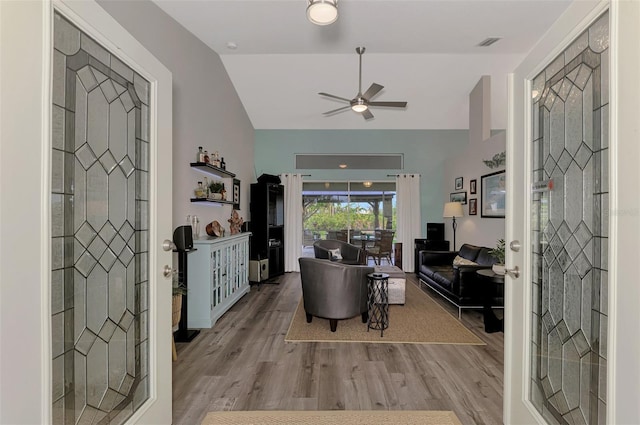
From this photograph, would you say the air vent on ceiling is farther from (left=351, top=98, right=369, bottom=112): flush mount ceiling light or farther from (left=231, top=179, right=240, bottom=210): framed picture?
(left=231, top=179, right=240, bottom=210): framed picture

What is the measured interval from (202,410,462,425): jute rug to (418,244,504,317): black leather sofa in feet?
6.03

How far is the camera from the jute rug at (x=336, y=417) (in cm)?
182

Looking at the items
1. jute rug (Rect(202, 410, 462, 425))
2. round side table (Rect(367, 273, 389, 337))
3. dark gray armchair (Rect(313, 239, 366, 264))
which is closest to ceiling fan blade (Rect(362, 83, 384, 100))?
round side table (Rect(367, 273, 389, 337))

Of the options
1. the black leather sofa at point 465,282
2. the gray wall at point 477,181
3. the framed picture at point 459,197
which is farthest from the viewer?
the framed picture at point 459,197

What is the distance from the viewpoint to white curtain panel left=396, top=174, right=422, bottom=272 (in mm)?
6543

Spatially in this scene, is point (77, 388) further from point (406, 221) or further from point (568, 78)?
point (406, 221)

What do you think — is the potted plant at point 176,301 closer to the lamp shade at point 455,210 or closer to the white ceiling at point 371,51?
the white ceiling at point 371,51

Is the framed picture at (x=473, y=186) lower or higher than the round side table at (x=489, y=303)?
higher

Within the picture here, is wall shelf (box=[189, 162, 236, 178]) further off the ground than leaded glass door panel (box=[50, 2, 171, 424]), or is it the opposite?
wall shelf (box=[189, 162, 236, 178])

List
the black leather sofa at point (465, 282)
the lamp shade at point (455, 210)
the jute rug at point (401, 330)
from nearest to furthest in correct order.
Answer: the jute rug at point (401, 330)
the black leather sofa at point (465, 282)
the lamp shade at point (455, 210)

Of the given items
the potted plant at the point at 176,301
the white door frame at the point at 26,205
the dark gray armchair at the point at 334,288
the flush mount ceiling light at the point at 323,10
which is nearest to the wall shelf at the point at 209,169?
the potted plant at the point at 176,301

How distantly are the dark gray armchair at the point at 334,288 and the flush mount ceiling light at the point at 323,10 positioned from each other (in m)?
2.12

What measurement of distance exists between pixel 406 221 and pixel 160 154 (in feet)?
18.6

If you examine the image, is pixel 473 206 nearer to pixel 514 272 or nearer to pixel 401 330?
pixel 401 330
